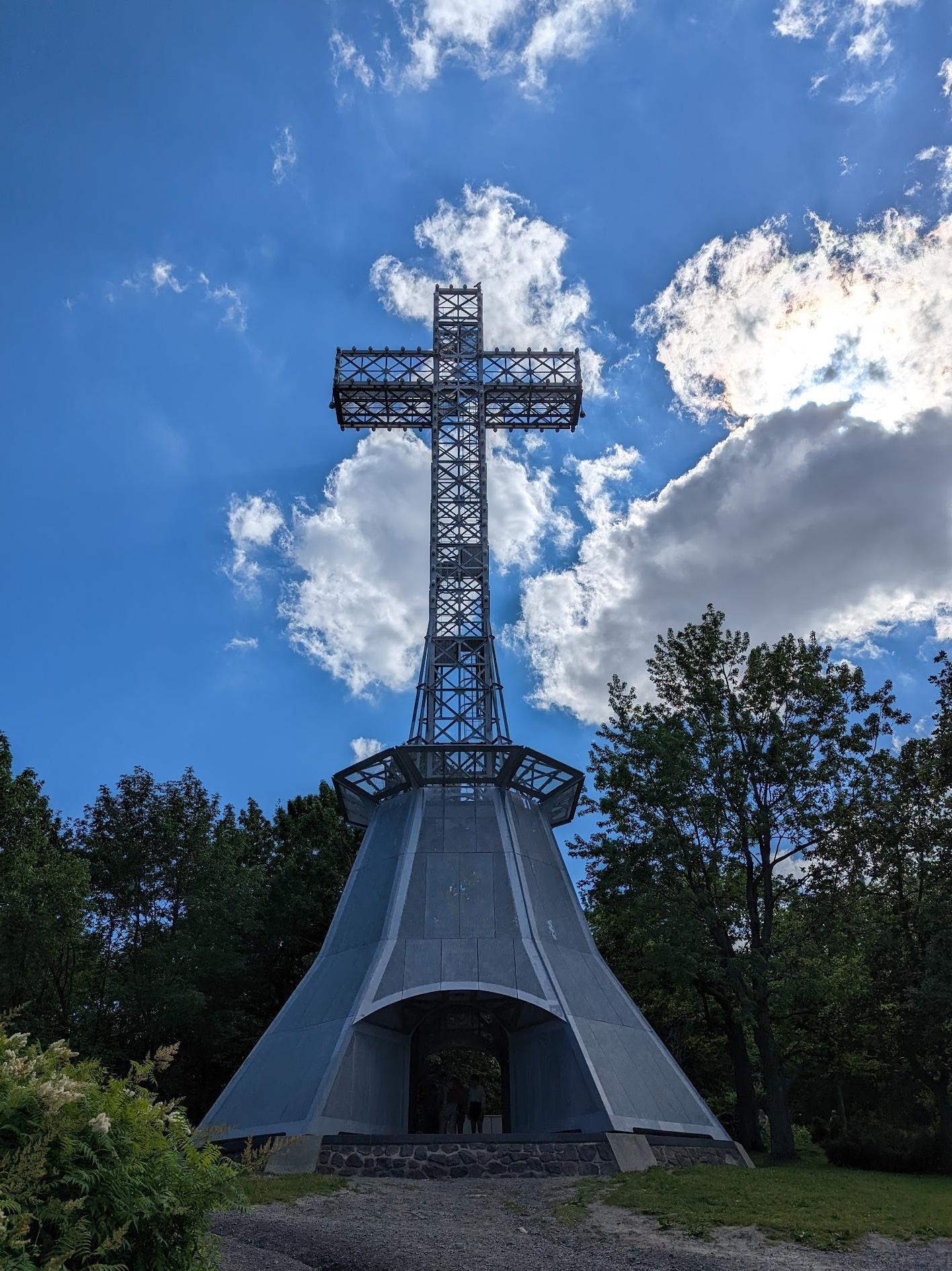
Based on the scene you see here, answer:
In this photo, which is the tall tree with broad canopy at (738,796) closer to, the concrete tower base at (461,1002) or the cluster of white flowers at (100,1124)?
the concrete tower base at (461,1002)

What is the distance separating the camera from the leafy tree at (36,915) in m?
23.2

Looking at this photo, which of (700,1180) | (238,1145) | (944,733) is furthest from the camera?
(944,733)

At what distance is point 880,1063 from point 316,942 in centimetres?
1707

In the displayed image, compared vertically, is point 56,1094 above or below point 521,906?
below

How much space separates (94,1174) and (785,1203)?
33.7ft

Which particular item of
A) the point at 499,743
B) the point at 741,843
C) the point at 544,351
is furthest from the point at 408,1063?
the point at 544,351

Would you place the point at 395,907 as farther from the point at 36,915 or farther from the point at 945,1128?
the point at 945,1128

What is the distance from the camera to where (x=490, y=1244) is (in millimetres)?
9641

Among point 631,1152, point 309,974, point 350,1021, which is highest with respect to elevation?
point 309,974

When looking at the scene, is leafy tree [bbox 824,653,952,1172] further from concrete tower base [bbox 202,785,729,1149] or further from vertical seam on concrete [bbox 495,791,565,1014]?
vertical seam on concrete [bbox 495,791,565,1014]

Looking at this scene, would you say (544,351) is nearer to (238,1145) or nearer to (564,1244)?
(238,1145)

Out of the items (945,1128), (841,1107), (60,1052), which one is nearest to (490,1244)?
Answer: (60,1052)

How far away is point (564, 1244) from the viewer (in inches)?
388

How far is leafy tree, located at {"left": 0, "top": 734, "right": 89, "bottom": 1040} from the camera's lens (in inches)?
912
